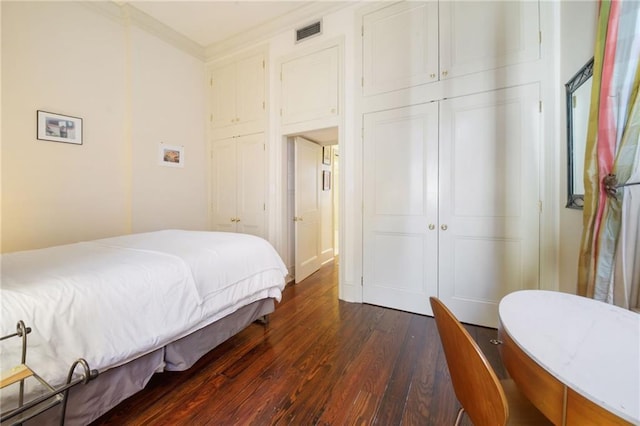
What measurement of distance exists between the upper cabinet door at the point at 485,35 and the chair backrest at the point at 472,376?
231 centimetres

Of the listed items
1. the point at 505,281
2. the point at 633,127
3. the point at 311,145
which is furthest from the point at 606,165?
the point at 311,145

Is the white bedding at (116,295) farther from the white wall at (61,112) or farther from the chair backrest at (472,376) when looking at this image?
the chair backrest at (472,376)

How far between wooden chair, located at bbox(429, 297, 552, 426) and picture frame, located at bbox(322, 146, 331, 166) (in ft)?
11.7

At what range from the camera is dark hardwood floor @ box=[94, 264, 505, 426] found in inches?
51.9

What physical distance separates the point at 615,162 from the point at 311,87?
2668mm

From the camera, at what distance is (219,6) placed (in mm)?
2904

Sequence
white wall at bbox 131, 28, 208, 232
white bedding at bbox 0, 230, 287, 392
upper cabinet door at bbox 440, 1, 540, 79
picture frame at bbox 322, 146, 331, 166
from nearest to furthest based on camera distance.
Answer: white bedding at bbox 0, 230, 287, 392, upper cabinet door at bbox 440, 1, 540, 79, white wall at bbox 131, 28, 208, 232, picture frame at bbox 322, 146, 331, 166

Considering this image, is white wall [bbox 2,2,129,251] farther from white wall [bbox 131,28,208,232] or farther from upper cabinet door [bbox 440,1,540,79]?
upper cabinet door [bbox 440,1,540,79]

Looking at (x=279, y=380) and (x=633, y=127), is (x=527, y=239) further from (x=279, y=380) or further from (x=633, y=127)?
(x=279, y=380)

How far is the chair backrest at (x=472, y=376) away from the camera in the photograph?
0.58 metres

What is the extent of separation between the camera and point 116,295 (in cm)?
116

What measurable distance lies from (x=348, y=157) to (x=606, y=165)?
Answer: 6.41 ft

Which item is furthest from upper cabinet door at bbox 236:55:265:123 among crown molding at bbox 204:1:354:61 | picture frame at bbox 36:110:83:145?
picture frame at bbox 36:110:83:145

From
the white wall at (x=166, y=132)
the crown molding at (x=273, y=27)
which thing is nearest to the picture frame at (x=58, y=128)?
the white wall at (x=166, y=132)
